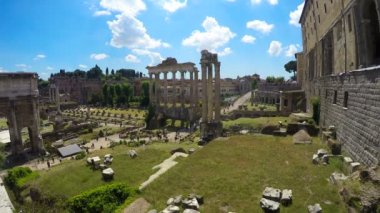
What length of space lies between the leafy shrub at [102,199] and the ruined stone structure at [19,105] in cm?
2382

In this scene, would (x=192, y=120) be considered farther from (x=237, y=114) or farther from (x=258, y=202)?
(x=258, y=202)

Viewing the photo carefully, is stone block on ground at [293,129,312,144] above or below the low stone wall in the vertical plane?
above

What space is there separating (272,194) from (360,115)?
21.2ft

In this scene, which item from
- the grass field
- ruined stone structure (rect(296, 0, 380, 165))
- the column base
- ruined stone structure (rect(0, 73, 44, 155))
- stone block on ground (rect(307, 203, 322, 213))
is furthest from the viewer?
ruined stone structure (rect(0, 73, 44, 155))

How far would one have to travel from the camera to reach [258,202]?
1316cm

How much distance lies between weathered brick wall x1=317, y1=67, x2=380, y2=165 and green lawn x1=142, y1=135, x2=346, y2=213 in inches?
71.5

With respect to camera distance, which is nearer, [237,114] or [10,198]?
[10,198]

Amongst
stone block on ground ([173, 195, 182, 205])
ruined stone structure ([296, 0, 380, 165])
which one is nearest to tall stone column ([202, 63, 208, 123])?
ruined stone structure ([296, 0, 380, 165])

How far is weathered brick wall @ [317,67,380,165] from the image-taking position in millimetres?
13266

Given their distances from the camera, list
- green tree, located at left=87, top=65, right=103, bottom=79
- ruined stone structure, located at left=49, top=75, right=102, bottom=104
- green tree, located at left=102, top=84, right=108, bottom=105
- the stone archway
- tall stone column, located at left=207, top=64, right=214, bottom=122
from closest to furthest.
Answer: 1. the stone archway
2. tall stone column, located at left=207, top=64, right=214, bottom=122
3. green tree, located at left=102, top=84, right=108, bottom=105
4. ruined stone structure, located at left=49, top=75, right=102, bottom=104
5. green tree, located at left=87, top=65, right=103, bottom=79

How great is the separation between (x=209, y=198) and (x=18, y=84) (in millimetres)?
30691

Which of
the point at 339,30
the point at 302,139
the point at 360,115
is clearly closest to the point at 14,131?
the point at 302,139

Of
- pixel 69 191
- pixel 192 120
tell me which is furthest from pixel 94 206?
pixel 192 120

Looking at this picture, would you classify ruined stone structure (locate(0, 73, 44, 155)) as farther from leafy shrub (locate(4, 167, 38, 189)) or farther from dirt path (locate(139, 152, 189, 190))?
dirt path (locate(139, 152, 189, 190))
